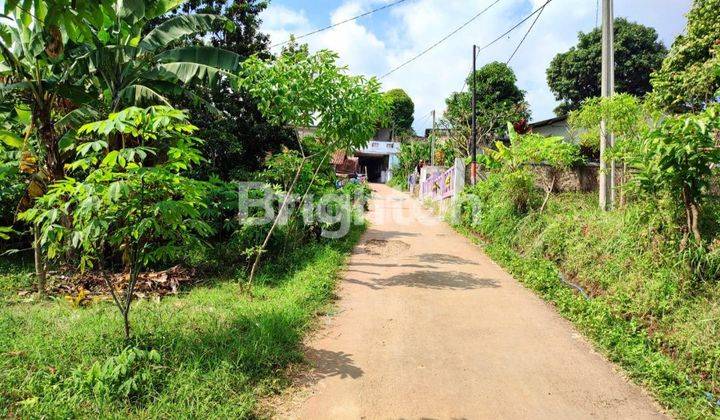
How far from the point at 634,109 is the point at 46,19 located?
313 inches

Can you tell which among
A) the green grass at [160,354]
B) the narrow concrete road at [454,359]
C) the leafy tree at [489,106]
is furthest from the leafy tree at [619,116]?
the leafy tree at [489,106]

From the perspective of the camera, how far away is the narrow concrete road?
3375mm

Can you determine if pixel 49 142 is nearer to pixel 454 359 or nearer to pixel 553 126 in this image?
pixel 454 359

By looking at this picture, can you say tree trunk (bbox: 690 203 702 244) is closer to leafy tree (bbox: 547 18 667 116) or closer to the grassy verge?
the grassy verge

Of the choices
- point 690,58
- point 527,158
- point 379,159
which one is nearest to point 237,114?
point 527,158

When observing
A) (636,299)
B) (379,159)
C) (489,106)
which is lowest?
(636,299)

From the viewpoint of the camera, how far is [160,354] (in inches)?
141

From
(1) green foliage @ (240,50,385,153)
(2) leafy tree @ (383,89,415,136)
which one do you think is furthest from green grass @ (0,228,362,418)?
(2) leafy tree @ (383,89,415,136)

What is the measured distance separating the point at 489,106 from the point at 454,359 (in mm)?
21397

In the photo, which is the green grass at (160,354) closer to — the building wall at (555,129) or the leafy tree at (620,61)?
the building wall at (555,129)

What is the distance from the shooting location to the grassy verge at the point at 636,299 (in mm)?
3674

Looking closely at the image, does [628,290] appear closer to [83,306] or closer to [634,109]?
[634,109]

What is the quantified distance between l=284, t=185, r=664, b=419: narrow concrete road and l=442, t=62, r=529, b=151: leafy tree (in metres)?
15.6

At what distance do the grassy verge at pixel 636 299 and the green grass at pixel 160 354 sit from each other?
3284 mm
